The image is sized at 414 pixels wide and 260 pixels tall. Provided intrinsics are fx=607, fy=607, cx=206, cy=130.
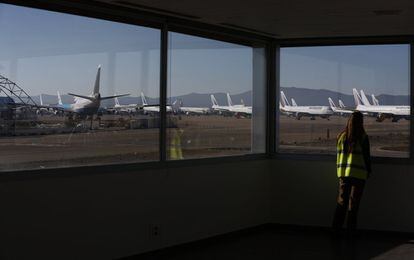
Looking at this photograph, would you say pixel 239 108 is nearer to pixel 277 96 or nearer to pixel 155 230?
pixel 277 96

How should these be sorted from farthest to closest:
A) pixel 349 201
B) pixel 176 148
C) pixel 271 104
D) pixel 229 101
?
1. pixel 271 104
2. pixel 229 101
3. pixel 349 201
4. pixel 176 148

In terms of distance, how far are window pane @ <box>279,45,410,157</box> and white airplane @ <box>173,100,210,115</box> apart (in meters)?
1.49

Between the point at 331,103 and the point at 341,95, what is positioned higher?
the point at 341,95

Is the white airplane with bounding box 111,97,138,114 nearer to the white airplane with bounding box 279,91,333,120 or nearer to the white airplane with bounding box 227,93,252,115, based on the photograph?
the white airplane with bounding box 227,93,252,115

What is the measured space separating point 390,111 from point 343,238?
173 centimetres

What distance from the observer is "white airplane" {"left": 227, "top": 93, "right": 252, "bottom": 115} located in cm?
767

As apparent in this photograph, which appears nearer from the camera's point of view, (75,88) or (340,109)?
(75,88)

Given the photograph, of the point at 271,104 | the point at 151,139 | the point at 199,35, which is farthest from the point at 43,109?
the point at 271,104

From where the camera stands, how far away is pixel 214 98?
7418 mm

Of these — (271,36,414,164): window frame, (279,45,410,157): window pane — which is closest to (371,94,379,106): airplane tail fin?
(279,45,410,157): window pane

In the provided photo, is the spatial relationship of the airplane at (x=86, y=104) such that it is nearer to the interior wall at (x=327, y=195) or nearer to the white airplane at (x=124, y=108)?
the white airplane at (x=124, y=108)

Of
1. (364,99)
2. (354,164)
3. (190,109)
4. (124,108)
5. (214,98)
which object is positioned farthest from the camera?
(364,99)

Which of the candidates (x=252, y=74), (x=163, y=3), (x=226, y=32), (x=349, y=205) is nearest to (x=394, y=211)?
(x=349, y=205)

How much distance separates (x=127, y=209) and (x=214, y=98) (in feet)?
6.48
